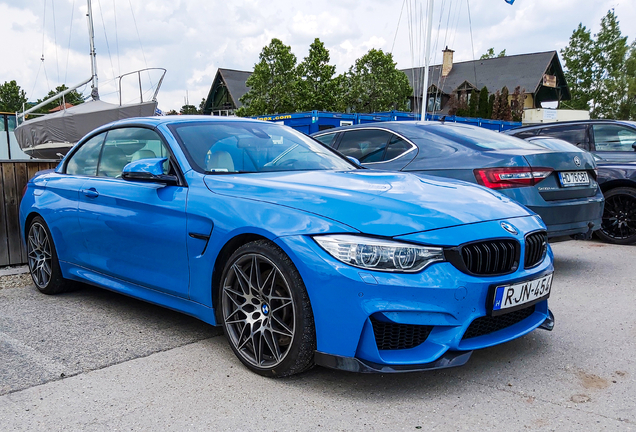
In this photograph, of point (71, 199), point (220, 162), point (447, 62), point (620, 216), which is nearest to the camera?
point (220, 162)

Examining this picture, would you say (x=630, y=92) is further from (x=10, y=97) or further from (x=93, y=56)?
(x=10, y=97)

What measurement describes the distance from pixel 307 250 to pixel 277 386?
775 millimetres

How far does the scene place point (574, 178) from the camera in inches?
215

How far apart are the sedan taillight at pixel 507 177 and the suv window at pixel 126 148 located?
2767 millimetres

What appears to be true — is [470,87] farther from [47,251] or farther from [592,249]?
[47,251]

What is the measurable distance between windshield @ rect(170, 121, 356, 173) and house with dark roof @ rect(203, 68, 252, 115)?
49048mm

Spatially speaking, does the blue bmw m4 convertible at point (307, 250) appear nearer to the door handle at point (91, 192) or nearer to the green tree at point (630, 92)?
the door handle at point (91, 192)

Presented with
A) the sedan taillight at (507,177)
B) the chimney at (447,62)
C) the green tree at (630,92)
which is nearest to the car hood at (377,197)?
the sedan taillight at (507,177)

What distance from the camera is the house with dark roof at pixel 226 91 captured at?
54500 millimetres

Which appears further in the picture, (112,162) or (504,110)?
(504,110)

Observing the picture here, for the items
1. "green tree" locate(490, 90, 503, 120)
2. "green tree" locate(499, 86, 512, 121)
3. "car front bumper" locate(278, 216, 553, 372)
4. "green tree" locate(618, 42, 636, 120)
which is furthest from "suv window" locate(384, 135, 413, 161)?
"green tree" locate(618, 42, 636, 120)

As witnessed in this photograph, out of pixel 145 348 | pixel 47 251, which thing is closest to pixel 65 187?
pixel 47 251

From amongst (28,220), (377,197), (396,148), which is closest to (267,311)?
(377,197)

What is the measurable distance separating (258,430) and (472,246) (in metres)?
1.34
